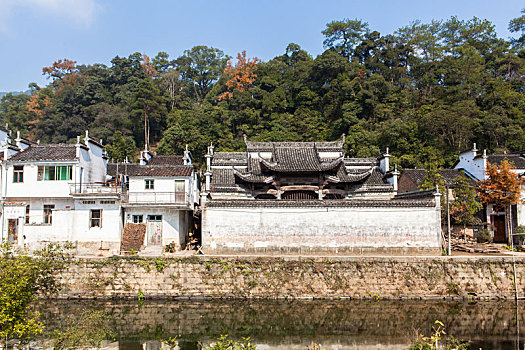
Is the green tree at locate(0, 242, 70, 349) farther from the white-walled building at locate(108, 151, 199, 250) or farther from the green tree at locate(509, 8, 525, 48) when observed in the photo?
the green tree at locate(509, 8, 525, 48)

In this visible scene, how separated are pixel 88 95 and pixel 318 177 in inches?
2335

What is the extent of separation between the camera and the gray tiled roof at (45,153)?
25172mm

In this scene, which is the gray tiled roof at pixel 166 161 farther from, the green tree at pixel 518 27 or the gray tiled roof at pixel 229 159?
the green tree at pixel 518 27

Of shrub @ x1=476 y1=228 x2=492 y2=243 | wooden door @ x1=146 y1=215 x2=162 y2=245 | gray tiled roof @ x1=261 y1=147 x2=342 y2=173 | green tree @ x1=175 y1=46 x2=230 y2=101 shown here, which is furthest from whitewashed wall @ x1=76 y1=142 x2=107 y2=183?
green tree @ x1=175 y1=46 x2=230 y2=101

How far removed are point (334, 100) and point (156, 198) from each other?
132ft

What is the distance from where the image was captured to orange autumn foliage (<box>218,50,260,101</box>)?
2480 inches

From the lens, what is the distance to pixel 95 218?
79.3 ft

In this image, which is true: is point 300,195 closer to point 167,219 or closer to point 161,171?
point 167,219

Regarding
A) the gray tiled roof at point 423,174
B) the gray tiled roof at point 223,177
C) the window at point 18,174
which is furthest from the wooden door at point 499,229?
the window at point 18,174

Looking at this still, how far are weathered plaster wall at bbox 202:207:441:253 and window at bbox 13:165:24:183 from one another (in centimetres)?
1315

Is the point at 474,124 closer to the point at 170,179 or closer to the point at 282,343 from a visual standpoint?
the point at 170,179

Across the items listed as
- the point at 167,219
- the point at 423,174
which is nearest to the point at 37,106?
the point at 167,219

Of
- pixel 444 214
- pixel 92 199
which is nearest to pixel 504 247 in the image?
pixel 444 214

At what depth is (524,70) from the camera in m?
49.3
